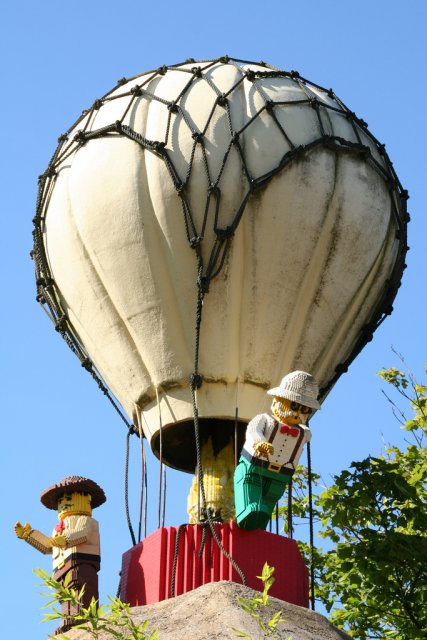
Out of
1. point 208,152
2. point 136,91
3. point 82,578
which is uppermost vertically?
point 136,91

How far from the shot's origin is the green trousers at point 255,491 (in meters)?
17.9

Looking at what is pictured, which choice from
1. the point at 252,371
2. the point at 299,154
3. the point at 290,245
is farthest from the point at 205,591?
the point at 299,154

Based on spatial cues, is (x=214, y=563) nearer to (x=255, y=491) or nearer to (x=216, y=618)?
(x=255, y=491)

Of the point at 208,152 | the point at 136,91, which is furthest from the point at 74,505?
the point at 136,91

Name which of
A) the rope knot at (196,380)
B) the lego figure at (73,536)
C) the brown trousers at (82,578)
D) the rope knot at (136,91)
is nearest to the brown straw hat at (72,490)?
the lego figure at (73,536)

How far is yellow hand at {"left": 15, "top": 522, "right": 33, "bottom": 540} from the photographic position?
18.3 meters

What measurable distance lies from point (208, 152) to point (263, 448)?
4.00 meters

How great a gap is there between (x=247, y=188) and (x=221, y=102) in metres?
1.33

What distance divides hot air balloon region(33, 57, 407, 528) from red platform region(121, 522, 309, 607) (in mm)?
1470

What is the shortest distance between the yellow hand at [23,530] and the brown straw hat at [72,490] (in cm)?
35

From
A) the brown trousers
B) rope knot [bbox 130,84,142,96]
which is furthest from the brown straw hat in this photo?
rope knot [bbox 130,84,142,96]

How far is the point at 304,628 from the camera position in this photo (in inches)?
677

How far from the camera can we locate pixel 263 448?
17.6 meters

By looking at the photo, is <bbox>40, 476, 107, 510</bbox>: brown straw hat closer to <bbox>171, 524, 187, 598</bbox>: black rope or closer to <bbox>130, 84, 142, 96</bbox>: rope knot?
<bbox>171, 524, 187, 598</bbox>: black rope
